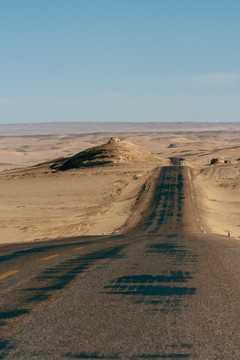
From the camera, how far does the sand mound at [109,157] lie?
305 feet

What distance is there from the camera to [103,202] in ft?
193

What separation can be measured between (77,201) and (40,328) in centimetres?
5428

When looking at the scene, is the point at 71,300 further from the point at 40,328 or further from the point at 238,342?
the point at 238,342

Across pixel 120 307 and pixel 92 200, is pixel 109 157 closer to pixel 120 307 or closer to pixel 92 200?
pixel 92 200

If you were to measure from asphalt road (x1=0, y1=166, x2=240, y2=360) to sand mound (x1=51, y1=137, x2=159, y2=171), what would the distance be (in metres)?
79.0

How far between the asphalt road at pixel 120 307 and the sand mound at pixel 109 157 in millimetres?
79016

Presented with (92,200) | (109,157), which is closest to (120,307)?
(92,200)

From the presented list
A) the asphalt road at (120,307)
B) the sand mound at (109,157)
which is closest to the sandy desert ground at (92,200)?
the sand mound at (109,157)

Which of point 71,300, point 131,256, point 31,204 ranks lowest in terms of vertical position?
point 31,204

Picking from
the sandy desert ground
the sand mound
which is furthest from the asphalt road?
the sand mound

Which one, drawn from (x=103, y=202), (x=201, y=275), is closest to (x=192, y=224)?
(x=103, y=202)

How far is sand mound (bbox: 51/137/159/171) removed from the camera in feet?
305

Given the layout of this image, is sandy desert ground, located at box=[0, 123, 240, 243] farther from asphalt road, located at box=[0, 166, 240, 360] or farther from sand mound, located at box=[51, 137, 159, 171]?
asphalt road, located at box=[0, 166, 240, 360]

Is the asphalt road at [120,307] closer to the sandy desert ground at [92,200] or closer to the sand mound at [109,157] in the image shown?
the sandy desert ground at [92,200]
